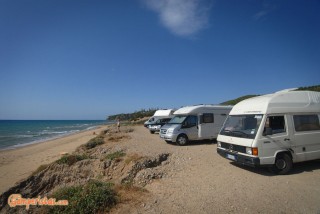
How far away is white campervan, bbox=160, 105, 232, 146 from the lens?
43.2 feet

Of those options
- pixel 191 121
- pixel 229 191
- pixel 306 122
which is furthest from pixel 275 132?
pixel 191 121

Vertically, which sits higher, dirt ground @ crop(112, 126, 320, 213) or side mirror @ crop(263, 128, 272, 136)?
side mirror @ crop(263, 128, 272, 136)

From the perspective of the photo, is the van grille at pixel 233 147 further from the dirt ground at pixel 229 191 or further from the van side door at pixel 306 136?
the van side door at pixel 306 136

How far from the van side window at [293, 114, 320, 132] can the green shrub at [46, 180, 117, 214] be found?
261 inches

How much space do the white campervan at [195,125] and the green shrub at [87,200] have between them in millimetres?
8210

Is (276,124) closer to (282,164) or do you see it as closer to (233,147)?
(282,164)

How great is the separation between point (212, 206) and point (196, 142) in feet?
32.6

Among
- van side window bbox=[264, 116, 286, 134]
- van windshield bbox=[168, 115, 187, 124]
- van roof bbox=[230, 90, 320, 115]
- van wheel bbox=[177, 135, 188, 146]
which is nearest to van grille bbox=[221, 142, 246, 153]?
van side window bbox=[264, 116, 286, 134]

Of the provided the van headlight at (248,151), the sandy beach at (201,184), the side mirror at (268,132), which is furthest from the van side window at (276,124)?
the sandy beach at (201,184)

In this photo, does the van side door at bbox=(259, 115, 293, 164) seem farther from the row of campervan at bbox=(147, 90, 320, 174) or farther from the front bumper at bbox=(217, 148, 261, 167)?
the front bumper at bbox=(217, 148, 261, 167)

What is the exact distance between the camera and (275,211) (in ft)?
14.3

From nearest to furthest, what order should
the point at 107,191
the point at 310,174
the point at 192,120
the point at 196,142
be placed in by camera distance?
the point at 107,191 < the point at 310,174 < the point at 192,120 < the point at 196,142

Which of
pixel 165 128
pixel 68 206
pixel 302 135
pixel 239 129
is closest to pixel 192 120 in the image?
pixel 165 128

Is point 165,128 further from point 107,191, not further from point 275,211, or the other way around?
point 275,211
